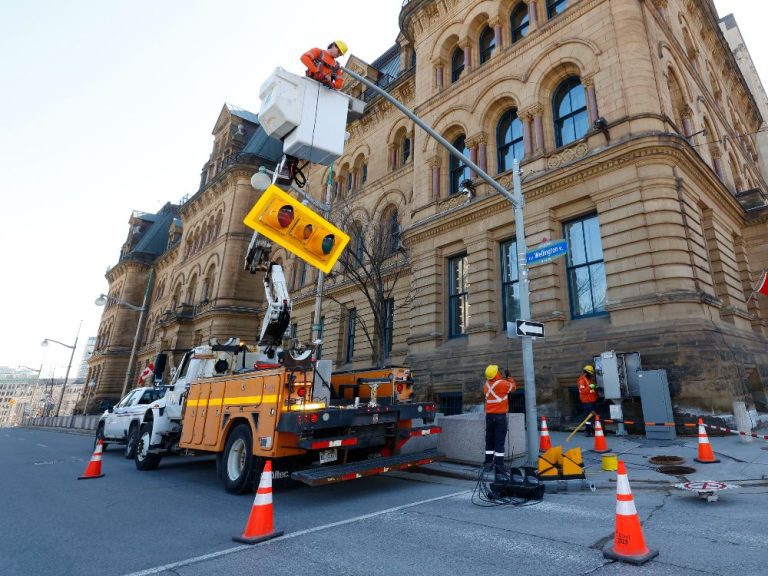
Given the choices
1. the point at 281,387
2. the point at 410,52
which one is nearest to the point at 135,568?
the point at 281,387

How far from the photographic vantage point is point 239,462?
7.32 m

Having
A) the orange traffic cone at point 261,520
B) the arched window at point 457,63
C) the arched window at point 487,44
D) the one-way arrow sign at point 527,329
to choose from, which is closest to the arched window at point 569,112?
the arched window at point 487,44

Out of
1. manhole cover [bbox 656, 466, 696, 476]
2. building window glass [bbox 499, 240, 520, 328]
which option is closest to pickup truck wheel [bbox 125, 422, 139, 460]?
building window glass [bbox 499, 240, 520, 328]

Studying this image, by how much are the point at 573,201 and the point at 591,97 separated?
369 centimetres

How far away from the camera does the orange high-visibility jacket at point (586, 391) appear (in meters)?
11.0

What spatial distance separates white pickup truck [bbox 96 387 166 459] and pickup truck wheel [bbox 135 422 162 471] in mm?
1617

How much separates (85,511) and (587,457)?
29.2ft

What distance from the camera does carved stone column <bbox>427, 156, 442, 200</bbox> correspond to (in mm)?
19812

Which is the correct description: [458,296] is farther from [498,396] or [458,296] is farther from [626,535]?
[626,535]

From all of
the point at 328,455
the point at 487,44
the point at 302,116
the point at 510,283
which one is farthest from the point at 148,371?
the point at 487,44

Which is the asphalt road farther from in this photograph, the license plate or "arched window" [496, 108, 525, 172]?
"arched window" [496, 108, 525, 172]

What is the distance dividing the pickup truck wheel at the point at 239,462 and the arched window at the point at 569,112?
1422 cm

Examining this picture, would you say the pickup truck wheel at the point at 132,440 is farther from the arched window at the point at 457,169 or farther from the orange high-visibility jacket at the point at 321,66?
the arched window at the point at 457,169

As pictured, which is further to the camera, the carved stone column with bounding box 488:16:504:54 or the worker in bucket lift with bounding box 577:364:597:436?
the carved stone column with bounding box 488:16:504:54
